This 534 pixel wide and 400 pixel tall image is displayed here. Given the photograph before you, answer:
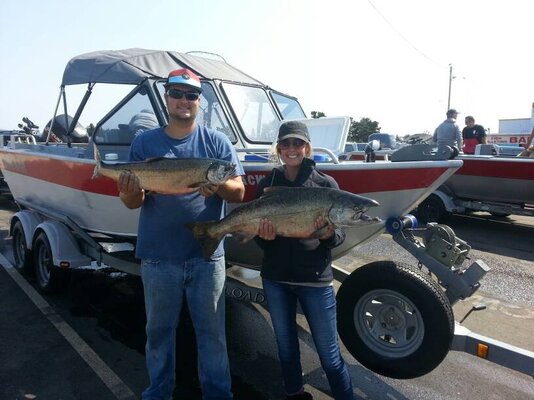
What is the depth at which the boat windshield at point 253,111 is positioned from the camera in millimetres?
5559

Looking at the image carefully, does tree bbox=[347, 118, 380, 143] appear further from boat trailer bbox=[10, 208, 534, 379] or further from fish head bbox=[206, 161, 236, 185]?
fish head bbox=[206, 161, 236, 185]

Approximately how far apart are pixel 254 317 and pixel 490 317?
8.35 feet

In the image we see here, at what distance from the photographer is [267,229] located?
8.91 feet

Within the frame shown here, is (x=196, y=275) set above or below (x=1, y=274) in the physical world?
above

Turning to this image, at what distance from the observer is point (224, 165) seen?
2564mm

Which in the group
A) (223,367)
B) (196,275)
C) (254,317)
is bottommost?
(254,317)

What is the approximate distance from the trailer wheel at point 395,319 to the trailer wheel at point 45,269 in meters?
3.45

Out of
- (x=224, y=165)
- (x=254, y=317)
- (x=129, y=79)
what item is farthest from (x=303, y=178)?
(x=129, y=79)

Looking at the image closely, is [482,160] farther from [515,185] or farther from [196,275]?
[196,275]

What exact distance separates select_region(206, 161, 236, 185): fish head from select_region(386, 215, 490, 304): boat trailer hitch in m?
1.94

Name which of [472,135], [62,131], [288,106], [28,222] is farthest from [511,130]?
[28,222]

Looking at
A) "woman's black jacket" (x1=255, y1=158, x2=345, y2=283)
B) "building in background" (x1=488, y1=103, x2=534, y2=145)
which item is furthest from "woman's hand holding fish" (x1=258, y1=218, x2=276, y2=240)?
"building in background" (x1=488, y1=103, x2=534, y2=145)

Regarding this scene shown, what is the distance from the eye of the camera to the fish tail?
8.85 ft

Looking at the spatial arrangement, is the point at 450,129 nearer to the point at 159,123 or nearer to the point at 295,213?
the point at 159,123
